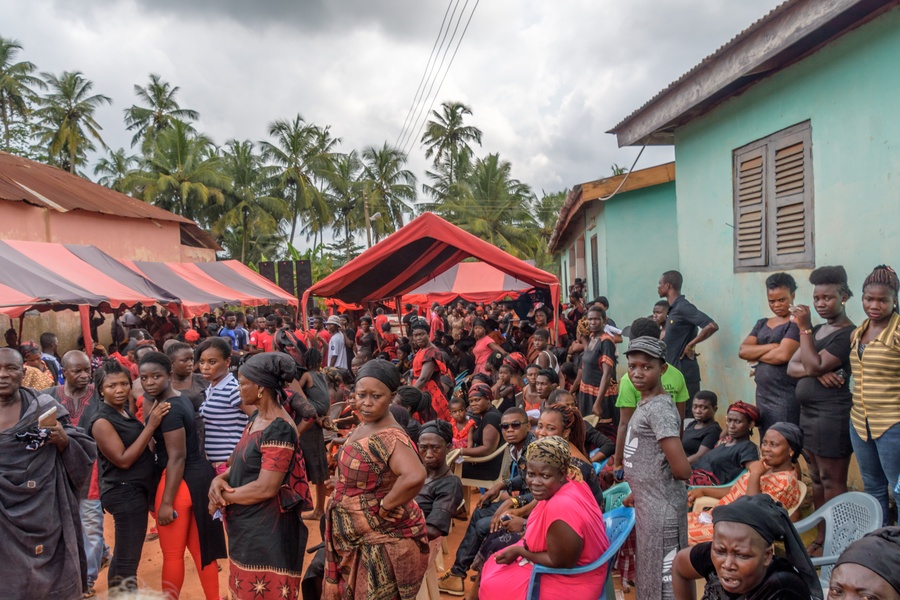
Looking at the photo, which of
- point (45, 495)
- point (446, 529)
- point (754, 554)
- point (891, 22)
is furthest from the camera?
point (891, 22)

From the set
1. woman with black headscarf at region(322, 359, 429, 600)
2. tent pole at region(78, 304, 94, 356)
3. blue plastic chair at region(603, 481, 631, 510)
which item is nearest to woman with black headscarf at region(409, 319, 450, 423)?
blue plastic chair at region(603, 481, 631, 510)

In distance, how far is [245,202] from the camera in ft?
116

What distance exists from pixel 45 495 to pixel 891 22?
5738 mm

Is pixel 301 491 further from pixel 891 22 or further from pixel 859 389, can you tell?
pixel 891 22

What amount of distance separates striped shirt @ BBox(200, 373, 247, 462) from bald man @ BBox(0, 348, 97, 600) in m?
0.67

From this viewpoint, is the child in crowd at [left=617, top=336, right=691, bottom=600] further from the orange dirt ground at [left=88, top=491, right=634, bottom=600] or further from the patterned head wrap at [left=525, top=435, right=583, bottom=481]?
the orange dirt ground at [left=88, top=491, right=634, bottom=600]

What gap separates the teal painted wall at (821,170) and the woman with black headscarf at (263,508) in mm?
4135

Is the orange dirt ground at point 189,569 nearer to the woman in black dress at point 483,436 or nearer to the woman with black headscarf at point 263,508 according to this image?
the woman in black dress at point 483,436

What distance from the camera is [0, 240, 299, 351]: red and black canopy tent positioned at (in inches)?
402

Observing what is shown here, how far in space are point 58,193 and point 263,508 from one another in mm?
20658

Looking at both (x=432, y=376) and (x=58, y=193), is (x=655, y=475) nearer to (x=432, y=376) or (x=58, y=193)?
(x=432, y=376)

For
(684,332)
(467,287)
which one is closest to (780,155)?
(684,332)

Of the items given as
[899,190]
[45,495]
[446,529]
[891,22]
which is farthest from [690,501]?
[45,495]

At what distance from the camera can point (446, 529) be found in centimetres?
409
